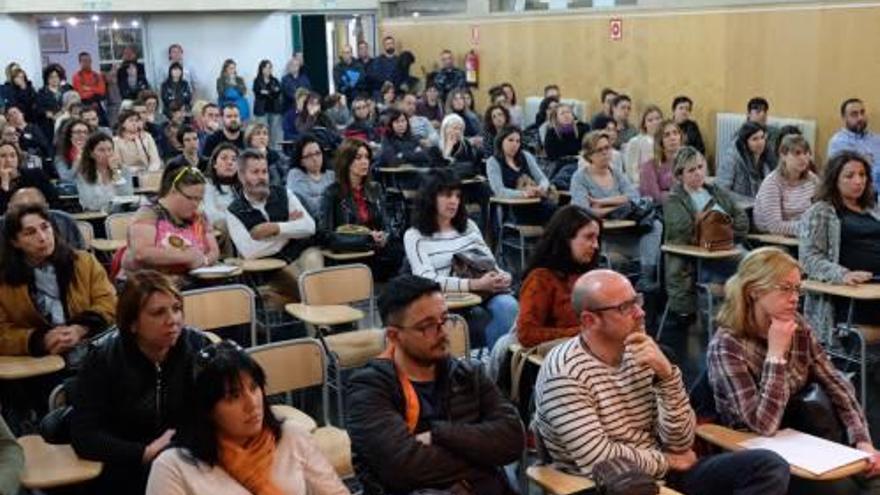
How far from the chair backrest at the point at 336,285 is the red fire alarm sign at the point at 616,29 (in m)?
8.11

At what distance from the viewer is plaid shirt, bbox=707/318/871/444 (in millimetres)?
3098

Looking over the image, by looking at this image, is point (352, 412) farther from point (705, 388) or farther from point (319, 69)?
point (319, 69)

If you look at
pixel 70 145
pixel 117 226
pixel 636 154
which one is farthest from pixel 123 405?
pixel 636 154

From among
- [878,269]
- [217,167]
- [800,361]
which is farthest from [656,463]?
[217,167]

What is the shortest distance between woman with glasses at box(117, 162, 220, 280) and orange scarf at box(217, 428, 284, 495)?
2.62m

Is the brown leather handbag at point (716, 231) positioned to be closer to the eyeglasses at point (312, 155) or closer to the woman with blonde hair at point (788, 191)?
the woman with blonde hair at point (788, 191)

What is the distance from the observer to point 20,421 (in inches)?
164

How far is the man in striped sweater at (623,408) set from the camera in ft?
9.30

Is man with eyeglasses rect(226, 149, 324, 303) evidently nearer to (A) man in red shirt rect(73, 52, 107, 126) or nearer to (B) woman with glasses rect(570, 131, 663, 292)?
(B) woman with glasses rect(570, 131, 663, 292)

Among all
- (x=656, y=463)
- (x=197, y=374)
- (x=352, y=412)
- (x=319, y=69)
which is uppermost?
(x=319, y=69)

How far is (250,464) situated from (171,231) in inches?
110

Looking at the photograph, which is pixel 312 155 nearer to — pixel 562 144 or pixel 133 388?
pixel 133 388

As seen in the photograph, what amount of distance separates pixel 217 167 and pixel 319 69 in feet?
37.1

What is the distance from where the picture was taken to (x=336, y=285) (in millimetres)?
4938
